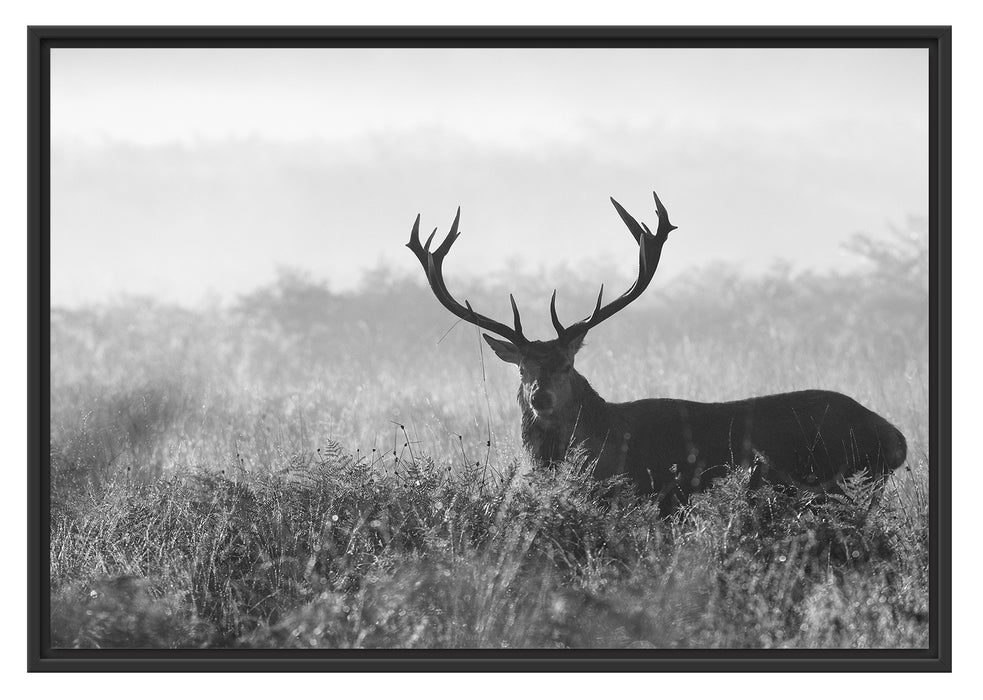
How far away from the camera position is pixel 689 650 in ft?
16.3

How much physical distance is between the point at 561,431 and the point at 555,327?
2.09 ft

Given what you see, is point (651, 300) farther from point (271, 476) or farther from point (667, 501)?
point (271, 476)

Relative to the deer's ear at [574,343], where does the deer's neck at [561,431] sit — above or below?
below

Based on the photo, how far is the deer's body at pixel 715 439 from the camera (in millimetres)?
6379

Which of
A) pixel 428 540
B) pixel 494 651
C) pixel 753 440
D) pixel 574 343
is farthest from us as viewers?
pixel 753 440

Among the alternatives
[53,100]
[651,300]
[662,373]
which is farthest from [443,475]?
[651,300]

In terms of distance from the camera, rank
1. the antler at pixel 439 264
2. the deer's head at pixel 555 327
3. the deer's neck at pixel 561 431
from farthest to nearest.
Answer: the antler at pixel 439 264 → the deer's neck at pixel 561 431 → the deer's head at pixel 555 327

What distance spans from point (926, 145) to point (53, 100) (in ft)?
14.3

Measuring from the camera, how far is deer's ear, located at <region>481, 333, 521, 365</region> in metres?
6.39

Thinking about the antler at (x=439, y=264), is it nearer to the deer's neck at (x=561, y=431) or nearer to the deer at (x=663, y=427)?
the deer at (x=663, y=427)

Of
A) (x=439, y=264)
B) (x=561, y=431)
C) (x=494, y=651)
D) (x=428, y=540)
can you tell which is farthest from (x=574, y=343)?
(x=494, y=651)

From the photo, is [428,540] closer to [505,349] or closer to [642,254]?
[505,349]

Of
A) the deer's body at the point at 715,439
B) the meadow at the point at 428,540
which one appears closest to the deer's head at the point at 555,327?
the deer's body at the point at 715,439

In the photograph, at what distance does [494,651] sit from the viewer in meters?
4.95
